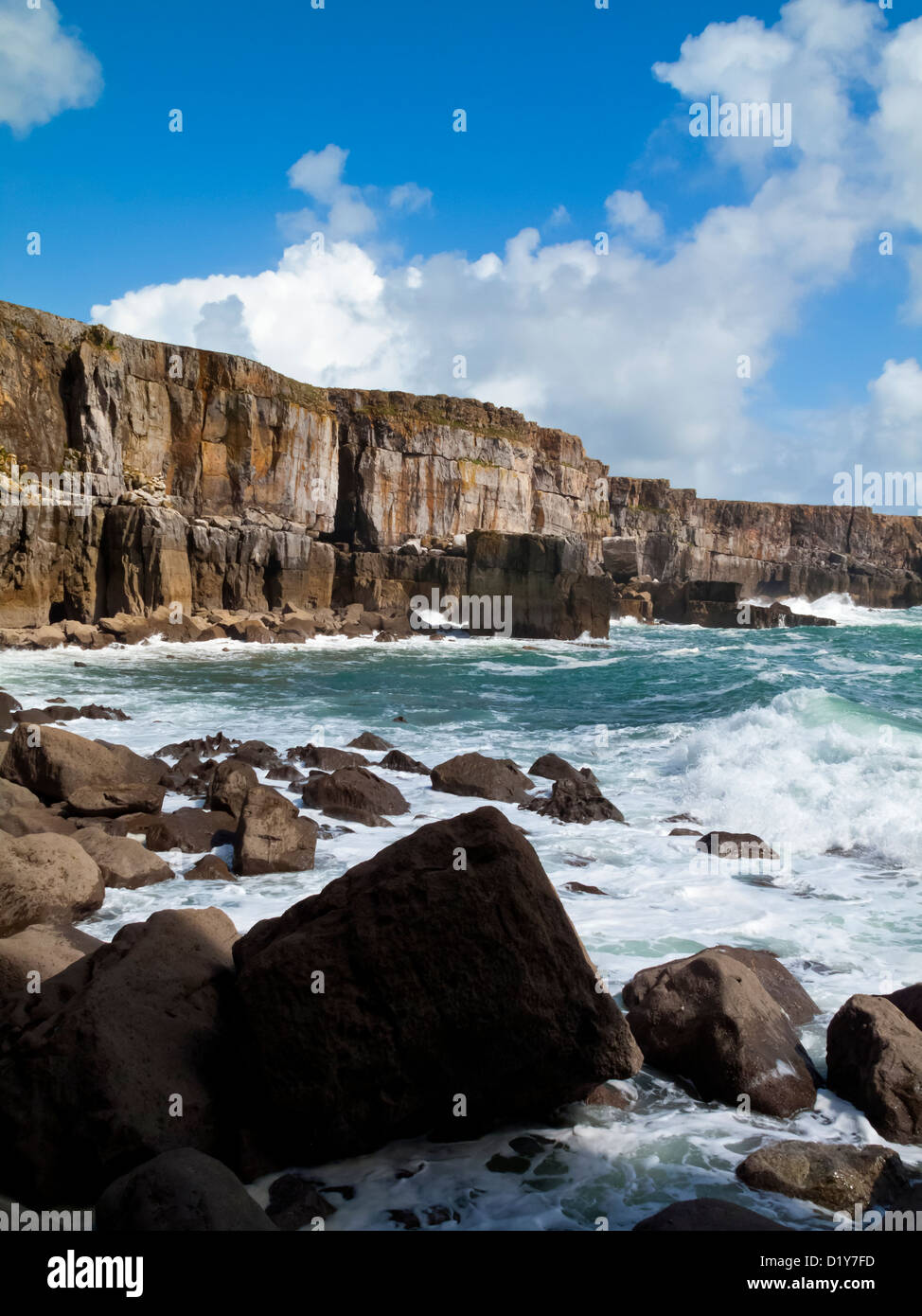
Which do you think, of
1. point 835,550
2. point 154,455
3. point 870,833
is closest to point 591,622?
point 154,455

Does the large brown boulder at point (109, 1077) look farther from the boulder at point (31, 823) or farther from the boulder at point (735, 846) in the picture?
the boulder at point (735, 846)

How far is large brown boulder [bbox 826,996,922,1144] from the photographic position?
13.9 ft

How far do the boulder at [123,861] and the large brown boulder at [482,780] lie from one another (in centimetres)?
448

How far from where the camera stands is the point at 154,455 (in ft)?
139

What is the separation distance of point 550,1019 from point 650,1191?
0.83 meters

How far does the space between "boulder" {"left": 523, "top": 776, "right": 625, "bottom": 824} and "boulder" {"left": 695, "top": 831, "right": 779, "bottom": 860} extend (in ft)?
4.31

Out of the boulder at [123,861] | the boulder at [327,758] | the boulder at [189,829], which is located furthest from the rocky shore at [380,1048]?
the boulder at [327,758]

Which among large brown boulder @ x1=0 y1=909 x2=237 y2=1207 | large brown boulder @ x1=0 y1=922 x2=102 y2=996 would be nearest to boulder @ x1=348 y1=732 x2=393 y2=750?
large brown boulder @ x1=0 y1=922 x2=102 y2=996

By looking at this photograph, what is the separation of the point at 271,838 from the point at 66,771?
2.89 metres

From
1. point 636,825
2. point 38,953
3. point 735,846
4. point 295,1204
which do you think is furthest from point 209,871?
point 735,846

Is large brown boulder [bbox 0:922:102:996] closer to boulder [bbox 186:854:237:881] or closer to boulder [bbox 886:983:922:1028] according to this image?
boulder [bbox 186:854:237:881]
